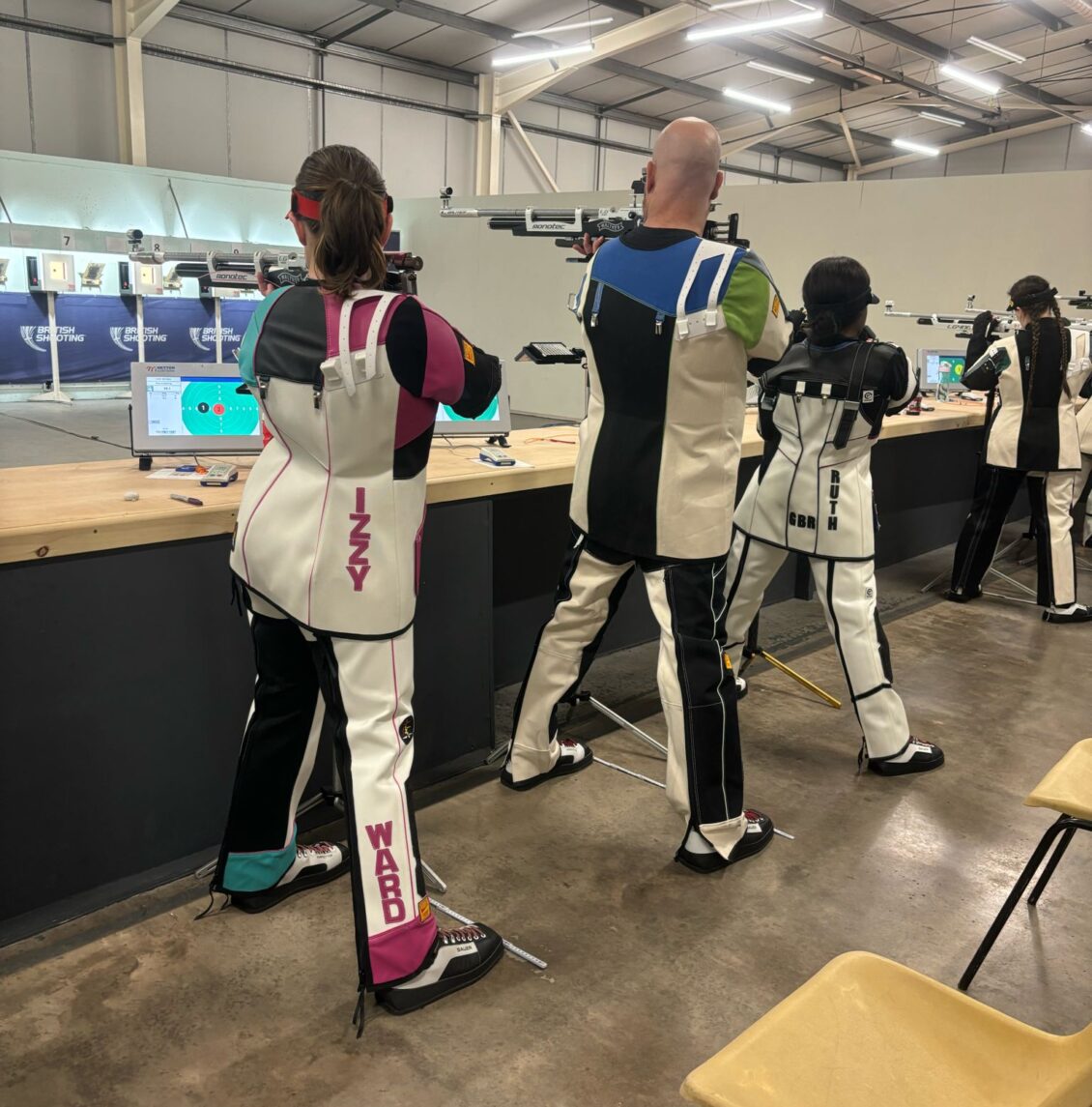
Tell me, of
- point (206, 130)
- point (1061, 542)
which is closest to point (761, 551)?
point (1061, 542)

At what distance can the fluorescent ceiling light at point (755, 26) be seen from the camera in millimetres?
9867

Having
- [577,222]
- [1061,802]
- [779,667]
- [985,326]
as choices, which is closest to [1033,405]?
[985,326]

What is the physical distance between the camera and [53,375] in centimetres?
1079

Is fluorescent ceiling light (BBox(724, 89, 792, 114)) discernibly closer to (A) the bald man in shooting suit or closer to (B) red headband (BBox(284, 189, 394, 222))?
(A) the bald man in shooting suit

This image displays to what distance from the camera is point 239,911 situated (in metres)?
2.13

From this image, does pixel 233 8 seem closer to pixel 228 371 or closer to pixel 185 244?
pixel 185 244

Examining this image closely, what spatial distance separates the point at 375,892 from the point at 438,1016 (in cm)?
30

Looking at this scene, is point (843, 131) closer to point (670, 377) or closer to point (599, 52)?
point (599, 52)

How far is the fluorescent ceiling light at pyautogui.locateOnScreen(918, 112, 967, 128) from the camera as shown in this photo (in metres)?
16.0

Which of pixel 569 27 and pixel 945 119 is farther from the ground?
pixel 945 119

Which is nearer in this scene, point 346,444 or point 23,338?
point 346,444

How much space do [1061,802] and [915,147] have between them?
18324 millimetres

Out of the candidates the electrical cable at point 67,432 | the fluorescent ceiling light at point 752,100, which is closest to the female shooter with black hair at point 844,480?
the electrical cable at point 67,432

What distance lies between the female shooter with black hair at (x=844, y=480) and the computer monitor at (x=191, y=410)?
5.17 feet
